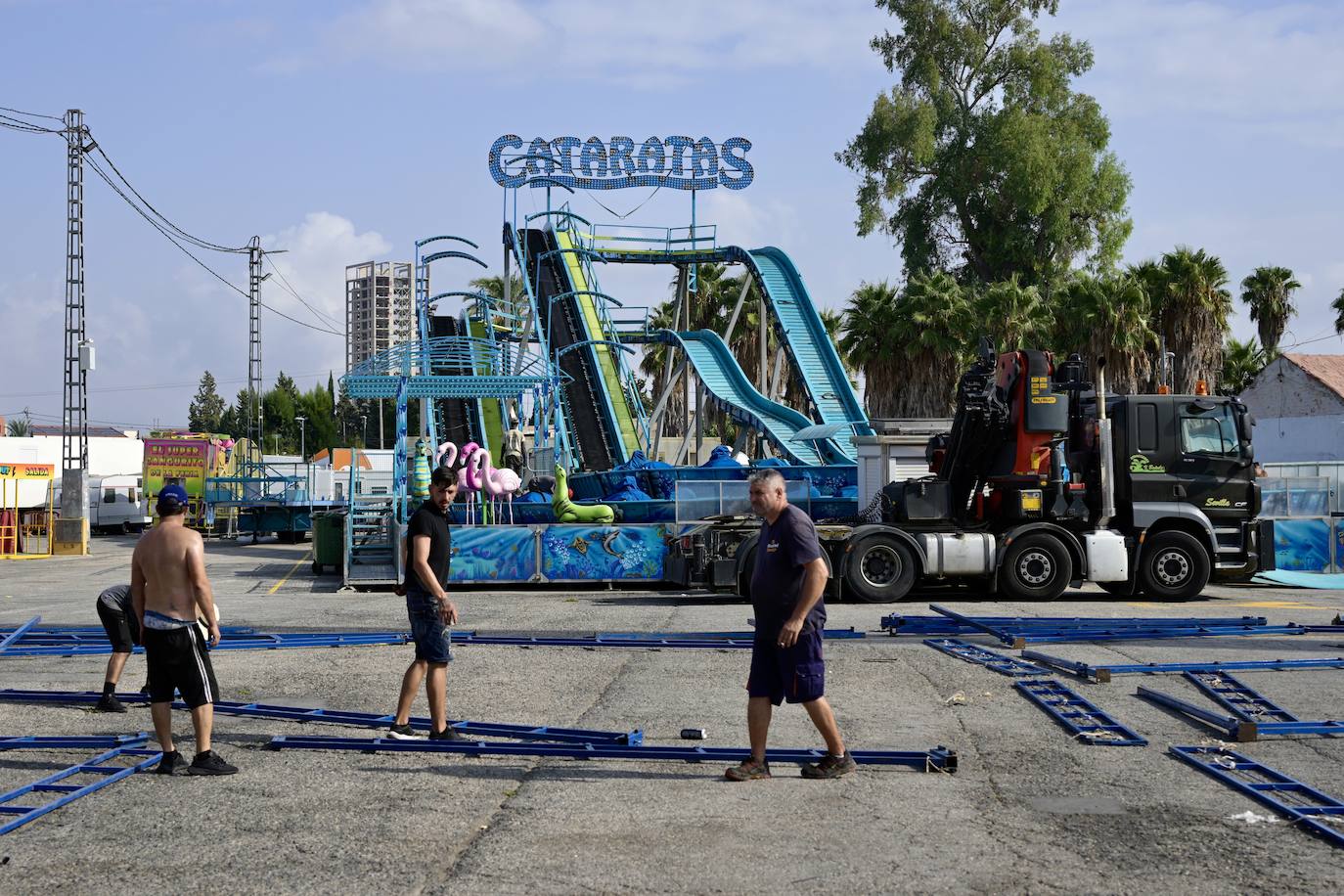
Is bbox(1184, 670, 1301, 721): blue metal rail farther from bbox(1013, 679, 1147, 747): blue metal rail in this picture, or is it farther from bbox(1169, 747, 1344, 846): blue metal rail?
bbox(1169, 747, 1344, 846): blue metal rail

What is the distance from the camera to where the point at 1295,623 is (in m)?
15.8

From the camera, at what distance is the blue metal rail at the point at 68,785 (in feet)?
22.7

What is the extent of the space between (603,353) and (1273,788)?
111ft

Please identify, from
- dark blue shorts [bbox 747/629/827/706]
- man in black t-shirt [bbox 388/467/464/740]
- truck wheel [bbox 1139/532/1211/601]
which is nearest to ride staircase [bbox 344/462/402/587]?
truck wheel [bbox 1139/532/1211/601]

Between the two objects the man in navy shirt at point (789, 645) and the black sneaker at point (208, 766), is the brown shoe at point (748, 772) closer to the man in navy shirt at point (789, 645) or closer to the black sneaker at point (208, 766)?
the man in navy shirt at point (789, 645)

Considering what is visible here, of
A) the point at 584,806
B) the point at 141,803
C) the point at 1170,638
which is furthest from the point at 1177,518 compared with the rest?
the point at 141,803

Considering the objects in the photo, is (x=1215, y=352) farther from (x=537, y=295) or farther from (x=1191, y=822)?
(x=1191, y=822)

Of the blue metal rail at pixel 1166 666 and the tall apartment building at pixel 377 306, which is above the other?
the tall apartment building at pixel 377 306

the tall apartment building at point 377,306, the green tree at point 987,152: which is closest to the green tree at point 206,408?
the tall apartment building at point 377,306

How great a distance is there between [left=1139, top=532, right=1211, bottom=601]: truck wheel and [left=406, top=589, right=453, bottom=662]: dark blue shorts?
1410 cm

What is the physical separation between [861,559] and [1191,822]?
12945mm

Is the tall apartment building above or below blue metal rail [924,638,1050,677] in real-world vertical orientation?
above

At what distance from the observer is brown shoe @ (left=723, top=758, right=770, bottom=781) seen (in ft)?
25.6

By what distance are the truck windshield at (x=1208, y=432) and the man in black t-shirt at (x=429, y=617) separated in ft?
47.3
